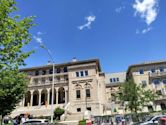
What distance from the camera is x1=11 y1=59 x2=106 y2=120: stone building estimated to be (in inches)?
2251

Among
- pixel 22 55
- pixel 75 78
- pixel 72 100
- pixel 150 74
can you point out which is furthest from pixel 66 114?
pixel 22 55

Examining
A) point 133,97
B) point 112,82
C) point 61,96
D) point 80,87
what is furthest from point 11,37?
point 112,82

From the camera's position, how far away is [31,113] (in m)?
53.8

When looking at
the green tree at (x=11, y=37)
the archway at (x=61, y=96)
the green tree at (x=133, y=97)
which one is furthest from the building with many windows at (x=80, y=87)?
the green tree at (x=11, y=37)

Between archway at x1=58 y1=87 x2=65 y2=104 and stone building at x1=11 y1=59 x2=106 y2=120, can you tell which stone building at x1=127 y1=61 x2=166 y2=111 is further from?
archway at x1=58 y1=87 x2=65 y2=104

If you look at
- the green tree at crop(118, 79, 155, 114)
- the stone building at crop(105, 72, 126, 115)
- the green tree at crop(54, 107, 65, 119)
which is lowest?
the green tree at crop(54, 107, 65, 119)

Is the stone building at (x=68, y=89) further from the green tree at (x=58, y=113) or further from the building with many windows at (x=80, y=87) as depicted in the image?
the green tree at (x=58, y=113)

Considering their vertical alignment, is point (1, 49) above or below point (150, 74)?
below

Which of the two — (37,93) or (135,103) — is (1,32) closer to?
(135,103)

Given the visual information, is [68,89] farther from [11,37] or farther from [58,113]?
[11,37]

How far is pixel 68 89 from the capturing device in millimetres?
60500

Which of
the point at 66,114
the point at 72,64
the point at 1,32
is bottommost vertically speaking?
the point at 66,114

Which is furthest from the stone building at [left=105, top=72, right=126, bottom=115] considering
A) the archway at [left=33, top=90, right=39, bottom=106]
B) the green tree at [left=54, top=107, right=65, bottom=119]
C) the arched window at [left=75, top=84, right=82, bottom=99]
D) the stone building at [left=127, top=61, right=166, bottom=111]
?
the green tree at [left=54, top=107, right=65, bottom=119]

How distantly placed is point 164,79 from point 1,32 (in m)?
53.8
